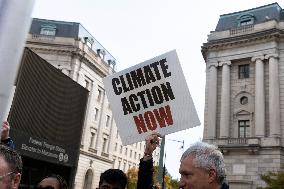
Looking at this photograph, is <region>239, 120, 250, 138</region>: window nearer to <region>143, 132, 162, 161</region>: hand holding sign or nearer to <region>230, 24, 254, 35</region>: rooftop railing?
<region>230, 24, 254, 35</region>: rooftop railing

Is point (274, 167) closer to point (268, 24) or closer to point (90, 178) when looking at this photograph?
point (268, 24)

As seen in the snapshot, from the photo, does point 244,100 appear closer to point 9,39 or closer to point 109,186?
point 109,186

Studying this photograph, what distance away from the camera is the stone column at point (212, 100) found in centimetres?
3712

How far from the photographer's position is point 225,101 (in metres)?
37.4

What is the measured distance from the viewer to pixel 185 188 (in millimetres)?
2658

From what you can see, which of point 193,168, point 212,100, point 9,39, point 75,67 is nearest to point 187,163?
point 193,168

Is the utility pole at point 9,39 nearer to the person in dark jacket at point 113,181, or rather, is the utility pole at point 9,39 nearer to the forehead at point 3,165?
Answer: the forehead at point 3,165

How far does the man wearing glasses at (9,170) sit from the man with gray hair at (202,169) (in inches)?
43.2

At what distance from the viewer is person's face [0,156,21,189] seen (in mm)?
2292

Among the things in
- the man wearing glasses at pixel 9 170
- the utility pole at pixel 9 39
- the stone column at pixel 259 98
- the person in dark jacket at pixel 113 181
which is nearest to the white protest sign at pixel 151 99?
the person in dark jacket at pixel 113 181

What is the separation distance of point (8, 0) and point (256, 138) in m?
34.6

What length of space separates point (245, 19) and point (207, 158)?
39.5 meters

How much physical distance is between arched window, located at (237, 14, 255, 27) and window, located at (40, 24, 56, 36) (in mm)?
23732

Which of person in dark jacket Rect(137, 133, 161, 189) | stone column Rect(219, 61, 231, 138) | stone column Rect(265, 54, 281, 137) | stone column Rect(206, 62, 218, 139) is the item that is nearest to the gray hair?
person in dark jacket Rect(137, 133, 161, 189)
